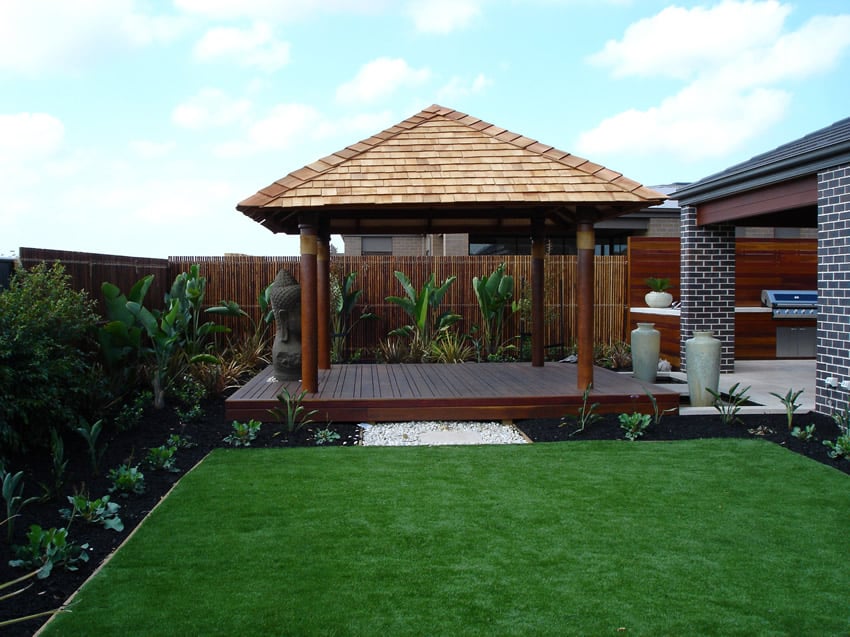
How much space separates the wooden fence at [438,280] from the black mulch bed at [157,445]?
427 centimetres

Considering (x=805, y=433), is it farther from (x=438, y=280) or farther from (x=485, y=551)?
(x=438, y=280)

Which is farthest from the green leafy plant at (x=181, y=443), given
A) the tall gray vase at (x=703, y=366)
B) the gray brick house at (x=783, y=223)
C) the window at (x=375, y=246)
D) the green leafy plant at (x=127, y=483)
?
the window at (x=375, y=246)

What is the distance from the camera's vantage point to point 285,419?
7.67 metres

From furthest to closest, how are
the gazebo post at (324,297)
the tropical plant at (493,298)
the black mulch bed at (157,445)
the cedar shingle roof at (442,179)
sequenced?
the tropical plant at (493,298), the gazebo post at (324,297), the cedar shingle roof at (442,179), the black mulch bed at (157,445)

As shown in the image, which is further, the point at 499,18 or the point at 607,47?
the point at 607,47

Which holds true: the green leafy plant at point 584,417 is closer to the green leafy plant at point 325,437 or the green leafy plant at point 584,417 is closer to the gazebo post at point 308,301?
the green leafy plant at point 325,437

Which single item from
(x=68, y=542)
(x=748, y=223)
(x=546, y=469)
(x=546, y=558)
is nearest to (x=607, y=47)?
(x=748, y=223)

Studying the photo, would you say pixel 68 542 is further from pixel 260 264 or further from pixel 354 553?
pixel 260 264

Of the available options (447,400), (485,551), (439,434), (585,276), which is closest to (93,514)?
(485,551)

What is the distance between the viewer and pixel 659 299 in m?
13.1

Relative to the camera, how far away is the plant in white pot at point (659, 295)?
13141mm

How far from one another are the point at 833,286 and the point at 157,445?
7644 mm

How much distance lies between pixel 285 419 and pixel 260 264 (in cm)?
605

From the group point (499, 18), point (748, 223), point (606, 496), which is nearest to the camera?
point (606, 496)
